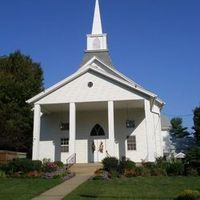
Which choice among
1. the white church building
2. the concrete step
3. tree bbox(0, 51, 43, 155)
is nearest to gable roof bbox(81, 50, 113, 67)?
the white church building

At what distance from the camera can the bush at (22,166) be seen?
22784 mm

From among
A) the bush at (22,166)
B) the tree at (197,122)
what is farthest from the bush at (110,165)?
the tree at (197,122)

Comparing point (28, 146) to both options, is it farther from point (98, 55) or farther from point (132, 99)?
point (132, 99)

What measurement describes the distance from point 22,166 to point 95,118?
1076 cm

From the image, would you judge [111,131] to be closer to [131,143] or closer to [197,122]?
[131,143]

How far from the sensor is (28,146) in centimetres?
4153

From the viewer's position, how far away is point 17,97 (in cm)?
4322

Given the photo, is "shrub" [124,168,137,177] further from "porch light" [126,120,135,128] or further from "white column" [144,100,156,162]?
"porch light" [126,120,135,128]

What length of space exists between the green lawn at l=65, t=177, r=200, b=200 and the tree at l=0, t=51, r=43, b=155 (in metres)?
19.0

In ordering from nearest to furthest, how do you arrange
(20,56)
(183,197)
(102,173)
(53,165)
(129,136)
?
(183,197)
(102,173)
(53,165)
(129,136)
(20,56)

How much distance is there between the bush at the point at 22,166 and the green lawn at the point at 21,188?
216 cm

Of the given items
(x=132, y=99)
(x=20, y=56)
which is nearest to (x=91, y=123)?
(x=132, y=99)

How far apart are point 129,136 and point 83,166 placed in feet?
20.4

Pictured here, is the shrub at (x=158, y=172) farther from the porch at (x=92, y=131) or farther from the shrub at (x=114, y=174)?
the porch at (x=92, y=131)
